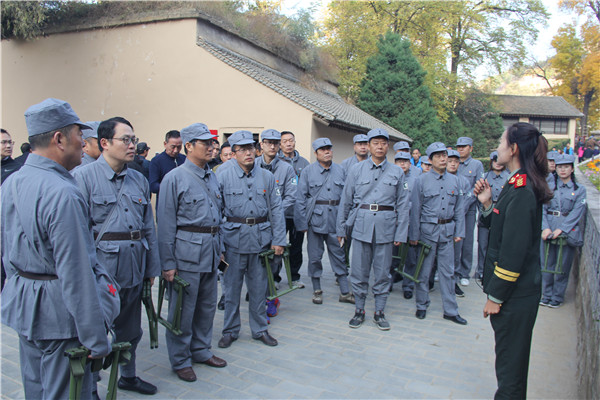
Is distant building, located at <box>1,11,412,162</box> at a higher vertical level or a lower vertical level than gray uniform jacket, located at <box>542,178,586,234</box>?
higher

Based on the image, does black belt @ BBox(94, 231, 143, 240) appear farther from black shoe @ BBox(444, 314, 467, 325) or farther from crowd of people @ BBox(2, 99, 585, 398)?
black shoe @ BBox(444, 314, 467, 325)

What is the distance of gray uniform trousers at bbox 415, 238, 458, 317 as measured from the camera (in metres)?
5.60

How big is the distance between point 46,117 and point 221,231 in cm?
243

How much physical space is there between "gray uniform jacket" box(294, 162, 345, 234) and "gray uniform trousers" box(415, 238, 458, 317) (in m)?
1.41

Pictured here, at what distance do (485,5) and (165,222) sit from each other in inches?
1518

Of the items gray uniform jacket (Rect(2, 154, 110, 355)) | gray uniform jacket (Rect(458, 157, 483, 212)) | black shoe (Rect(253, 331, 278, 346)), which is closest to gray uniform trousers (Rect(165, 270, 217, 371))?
→ black shoe (Rect(253, 331, 278, 346))

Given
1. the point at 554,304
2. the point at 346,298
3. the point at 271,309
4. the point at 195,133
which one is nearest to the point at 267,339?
the point at 271,309

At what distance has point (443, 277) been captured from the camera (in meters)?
5.63

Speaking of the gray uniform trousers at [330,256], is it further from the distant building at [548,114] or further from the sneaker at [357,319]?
the distant building at [548,114]

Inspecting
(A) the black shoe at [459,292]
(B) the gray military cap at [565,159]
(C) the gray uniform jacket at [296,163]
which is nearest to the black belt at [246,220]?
(C) the gray uniform jacket at [296,163]

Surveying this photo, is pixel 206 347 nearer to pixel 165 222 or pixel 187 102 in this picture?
pixel 165 222

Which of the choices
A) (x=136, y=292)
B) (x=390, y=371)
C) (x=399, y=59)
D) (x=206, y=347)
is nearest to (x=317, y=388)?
(x=390, y=371)

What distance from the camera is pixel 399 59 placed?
994 inches

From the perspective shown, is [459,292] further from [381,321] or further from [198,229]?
[198,229]
